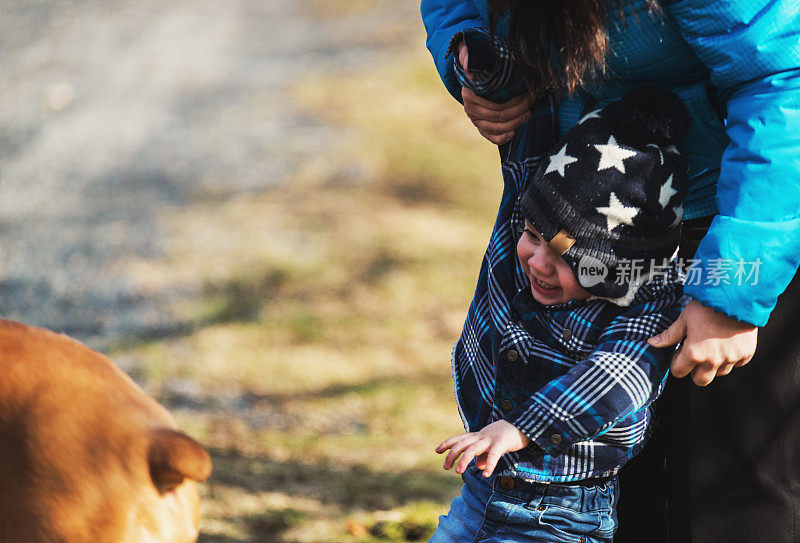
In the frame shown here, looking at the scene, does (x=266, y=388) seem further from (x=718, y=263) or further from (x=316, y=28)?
(x=316, y=28)

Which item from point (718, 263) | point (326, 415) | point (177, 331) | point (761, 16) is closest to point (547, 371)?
point (718, 263)

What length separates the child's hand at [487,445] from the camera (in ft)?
5.47

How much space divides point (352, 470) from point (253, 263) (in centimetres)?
234

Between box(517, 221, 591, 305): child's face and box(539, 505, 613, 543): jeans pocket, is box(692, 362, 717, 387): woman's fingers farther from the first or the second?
box(539, 505, 613, 543): jeans pocket

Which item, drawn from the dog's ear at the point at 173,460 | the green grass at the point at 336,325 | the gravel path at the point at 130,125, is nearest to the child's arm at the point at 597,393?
the dog's ear at the point at 173,460

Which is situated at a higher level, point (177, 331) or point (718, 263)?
point (718, 263)

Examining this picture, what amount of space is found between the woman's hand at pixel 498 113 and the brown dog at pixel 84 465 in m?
0.90

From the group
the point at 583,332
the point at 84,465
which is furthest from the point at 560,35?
the point at 84,465

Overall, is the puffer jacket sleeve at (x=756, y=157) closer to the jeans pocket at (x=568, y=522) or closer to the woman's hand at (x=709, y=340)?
the woman's hand at (x=709, y=340)

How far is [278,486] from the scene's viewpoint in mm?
3344

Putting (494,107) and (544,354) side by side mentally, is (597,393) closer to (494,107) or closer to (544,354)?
(544,354)

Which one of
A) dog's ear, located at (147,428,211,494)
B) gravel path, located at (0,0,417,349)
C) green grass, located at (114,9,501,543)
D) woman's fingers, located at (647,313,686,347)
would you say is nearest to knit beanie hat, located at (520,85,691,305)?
woman's fingers, located at (647,313,686,347)

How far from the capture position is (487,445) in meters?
1.68

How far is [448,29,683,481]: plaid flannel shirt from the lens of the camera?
169 centimetres
